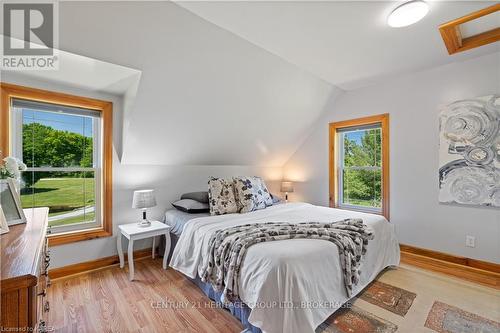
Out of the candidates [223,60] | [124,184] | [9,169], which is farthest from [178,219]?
[223,60]

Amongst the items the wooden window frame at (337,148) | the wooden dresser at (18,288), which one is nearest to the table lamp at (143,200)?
the wooden dresser at (18,288)

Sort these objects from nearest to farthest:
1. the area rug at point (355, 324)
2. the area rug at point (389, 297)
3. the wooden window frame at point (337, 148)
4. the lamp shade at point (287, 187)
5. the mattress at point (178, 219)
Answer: the area rug at point (355, 324) → the area rug at point (389, 297) → the mattress at point (178, 219) → the wooden window frame at point (337, 148) → the lamp shade at point (287, 187)

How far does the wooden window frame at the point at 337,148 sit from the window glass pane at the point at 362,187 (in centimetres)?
Result: 14

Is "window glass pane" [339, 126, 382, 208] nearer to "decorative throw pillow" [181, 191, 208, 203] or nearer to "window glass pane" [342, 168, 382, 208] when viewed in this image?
"window glass pane" [342, 168, 382, 208]

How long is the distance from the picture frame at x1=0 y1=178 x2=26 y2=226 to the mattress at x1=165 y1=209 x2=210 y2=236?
4.79 feet

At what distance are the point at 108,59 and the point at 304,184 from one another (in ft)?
11.6

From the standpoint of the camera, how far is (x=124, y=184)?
117 inches

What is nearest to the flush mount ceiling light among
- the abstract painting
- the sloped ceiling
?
the sloped ceiling

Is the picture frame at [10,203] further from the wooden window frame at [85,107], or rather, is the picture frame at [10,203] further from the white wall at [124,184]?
the white wall at [124,184]

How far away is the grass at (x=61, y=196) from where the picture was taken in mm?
2455

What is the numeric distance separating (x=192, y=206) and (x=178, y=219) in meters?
0.24

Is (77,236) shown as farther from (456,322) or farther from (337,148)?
(337,148)

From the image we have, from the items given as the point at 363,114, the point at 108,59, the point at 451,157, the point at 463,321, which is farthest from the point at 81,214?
the point at 451,157

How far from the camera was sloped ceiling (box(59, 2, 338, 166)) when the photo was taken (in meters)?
1.87
